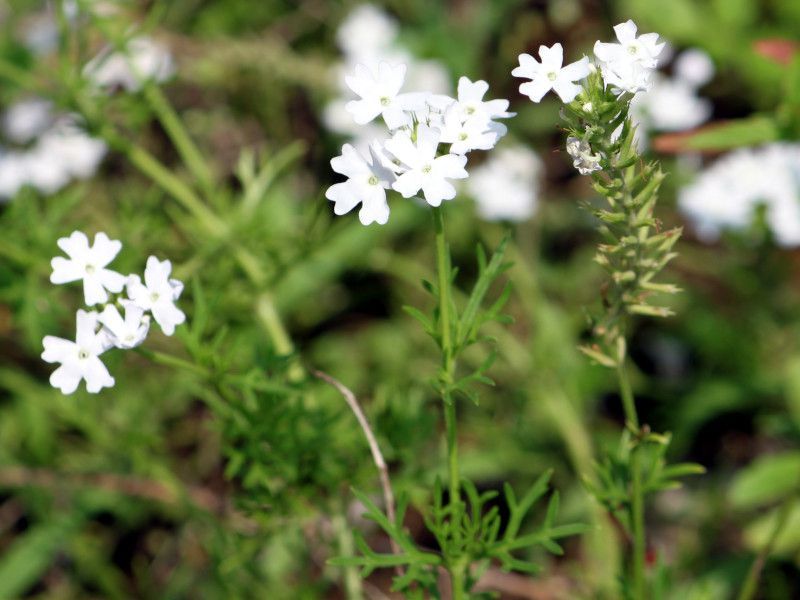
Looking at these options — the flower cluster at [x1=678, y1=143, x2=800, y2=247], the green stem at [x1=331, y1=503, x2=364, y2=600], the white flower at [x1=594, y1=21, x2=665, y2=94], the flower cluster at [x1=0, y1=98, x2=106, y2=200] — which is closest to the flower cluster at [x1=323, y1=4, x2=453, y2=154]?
the flower cluster at [x1=0, y1=98, x2=106, y2=200]

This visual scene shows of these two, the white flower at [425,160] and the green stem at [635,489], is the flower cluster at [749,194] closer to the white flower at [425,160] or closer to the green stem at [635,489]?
the green stem at [635,489]

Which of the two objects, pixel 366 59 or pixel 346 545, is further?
pixel 366 59

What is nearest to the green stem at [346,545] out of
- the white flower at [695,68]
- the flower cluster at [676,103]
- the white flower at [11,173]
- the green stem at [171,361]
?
the green stem at [171,361]

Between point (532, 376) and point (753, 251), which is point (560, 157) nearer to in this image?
point (753, 251)

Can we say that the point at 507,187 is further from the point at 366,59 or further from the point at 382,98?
the point at 382,98

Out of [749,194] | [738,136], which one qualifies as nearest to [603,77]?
[738,136]

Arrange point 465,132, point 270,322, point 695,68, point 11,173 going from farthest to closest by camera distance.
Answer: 1. point 11,173
2. point 695,68
3. point 270,322
4. point 465,132
